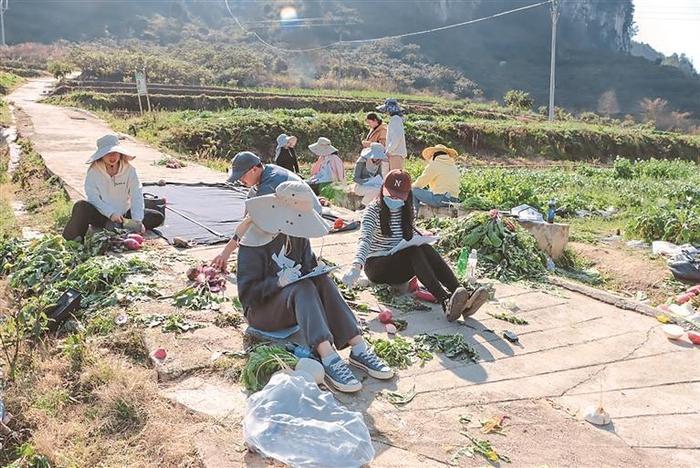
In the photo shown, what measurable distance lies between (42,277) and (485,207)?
5545 mm

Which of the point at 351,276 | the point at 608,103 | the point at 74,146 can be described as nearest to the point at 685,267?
the point at 351,276

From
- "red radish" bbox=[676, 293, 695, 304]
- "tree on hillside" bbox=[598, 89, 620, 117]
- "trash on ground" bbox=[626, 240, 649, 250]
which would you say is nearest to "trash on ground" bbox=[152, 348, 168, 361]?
"red radish" bbox=[676, 293, 695, 304]

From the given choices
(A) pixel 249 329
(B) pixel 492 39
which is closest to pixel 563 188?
(A) pixel 249 329

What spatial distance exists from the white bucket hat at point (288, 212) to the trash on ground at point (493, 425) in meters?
1.38

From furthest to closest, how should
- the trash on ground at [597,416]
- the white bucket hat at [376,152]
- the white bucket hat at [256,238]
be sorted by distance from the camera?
the white bucket hat at [376,152]
the white bucket hat at [256,238]
the trash on ground at [597,416]

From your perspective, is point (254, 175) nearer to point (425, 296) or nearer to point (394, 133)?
point (425, 296)

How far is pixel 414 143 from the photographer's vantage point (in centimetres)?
2198

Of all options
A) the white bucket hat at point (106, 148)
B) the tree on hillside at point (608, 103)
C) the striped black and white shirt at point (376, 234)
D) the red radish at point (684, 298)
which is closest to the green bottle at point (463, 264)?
the striped black and white shirt at point (376, 234)

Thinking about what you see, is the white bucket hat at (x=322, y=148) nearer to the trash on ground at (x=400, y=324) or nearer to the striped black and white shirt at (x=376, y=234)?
the striped black and white shirt at (x=376, y=234)

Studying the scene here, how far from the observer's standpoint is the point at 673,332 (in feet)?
15.4

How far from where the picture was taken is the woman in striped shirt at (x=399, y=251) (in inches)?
190

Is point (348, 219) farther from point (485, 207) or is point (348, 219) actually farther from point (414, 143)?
point (414, 143)

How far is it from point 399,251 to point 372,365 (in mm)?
1387

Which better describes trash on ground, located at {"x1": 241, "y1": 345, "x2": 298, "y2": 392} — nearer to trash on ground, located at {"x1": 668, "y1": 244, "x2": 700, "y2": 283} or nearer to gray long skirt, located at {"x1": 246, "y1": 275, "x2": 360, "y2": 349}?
gray long skirt, located at {"x1": 246, "y1": 275, "x2": 360, "y2": 349}
